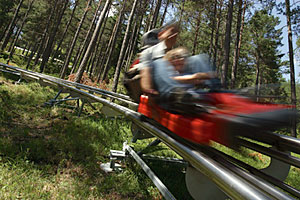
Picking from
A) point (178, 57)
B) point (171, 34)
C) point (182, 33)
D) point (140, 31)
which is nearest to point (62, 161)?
point (178, 57)

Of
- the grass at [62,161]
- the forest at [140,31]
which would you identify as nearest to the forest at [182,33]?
the forest at [140,31]

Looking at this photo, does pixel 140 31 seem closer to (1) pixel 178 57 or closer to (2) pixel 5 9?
(2) pixel 5 9

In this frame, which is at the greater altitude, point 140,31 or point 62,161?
point 140,31

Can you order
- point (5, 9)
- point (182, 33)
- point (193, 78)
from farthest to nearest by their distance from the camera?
point (5, 9) → point (182, 33) → point (193, 78)

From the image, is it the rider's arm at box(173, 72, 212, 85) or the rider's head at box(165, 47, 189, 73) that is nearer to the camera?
the rider's arm at box(173, 72, 212, 85)

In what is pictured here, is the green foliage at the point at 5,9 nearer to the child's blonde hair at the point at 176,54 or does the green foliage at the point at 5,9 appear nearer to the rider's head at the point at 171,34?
the rider's head at the point at 171,34

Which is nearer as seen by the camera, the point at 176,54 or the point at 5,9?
the point at 176,54

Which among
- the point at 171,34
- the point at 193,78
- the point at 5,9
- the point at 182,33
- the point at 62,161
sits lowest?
the point at 62,161

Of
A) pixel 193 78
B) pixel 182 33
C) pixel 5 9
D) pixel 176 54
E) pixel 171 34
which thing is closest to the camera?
pixel 193 78

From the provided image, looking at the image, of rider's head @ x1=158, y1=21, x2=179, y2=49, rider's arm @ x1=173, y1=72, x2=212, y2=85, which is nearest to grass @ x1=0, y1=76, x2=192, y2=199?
rider's arm @ x1=173, y1=72, x2=212, y2=85

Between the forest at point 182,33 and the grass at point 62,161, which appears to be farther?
the forest at point 182,33

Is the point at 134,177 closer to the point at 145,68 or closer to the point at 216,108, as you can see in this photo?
the point at 145,68

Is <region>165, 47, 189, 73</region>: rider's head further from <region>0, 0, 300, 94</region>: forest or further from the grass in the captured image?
<region>0, 0, 300, 94</region>: forest

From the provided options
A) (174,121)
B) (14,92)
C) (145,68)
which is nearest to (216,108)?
(174,121)
